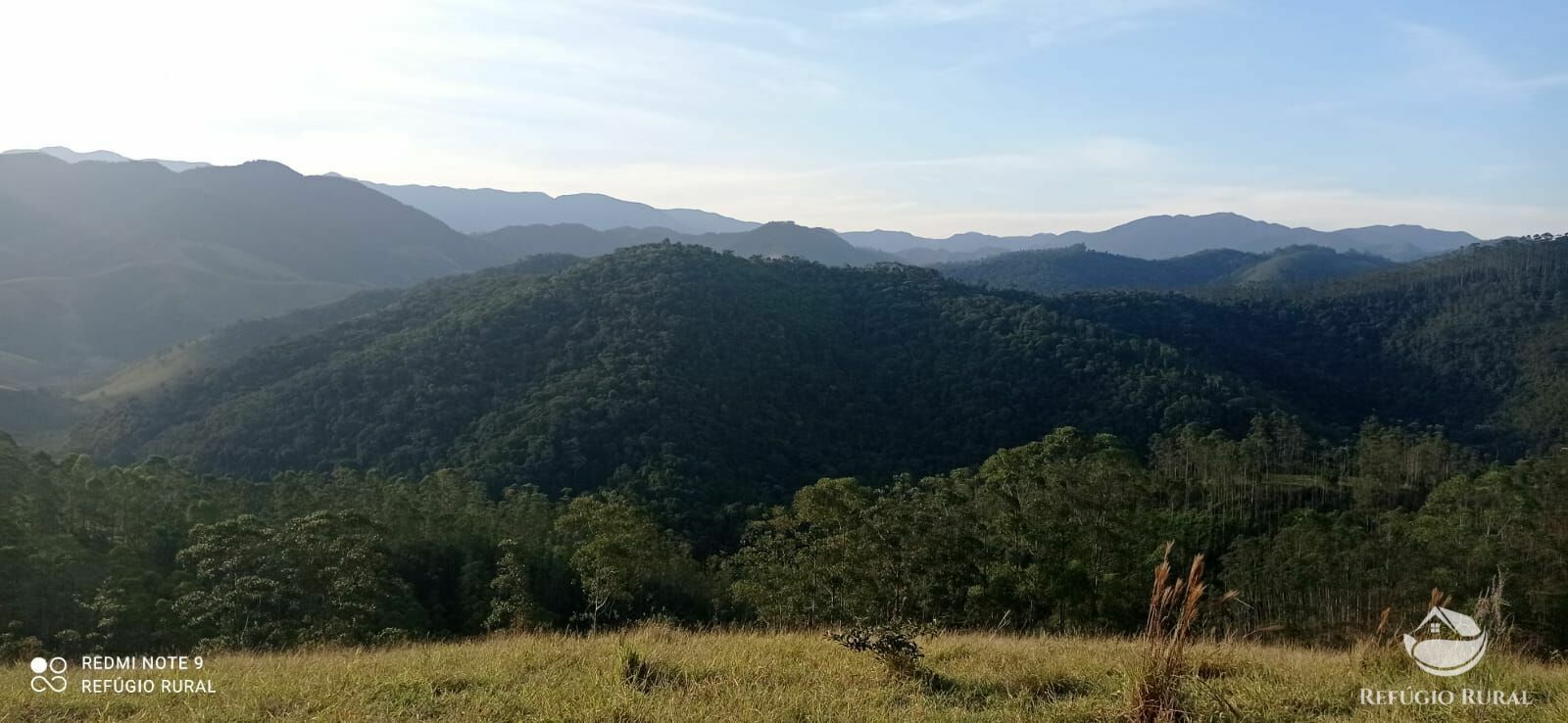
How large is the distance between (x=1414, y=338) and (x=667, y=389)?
3525 inches

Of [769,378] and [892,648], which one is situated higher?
[892,648]

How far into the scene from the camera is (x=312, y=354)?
68500 millimetres

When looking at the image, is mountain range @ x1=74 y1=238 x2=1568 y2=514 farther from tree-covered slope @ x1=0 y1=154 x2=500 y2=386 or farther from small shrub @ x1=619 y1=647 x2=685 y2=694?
tree-covered slope @ x1=0 y1=154 x2=500 y2=386

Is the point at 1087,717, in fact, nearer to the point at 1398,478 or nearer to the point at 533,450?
the point at 533,450

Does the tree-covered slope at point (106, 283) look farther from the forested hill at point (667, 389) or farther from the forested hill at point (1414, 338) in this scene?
the forested hill at point (1414, 338)

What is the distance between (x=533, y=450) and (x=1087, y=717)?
4927 cm

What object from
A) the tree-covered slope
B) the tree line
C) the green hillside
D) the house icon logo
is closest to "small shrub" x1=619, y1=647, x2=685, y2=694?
the house icon logo

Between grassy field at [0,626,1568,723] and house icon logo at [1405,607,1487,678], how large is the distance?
10cm

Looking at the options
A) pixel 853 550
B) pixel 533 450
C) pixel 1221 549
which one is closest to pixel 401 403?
pixel 533 450

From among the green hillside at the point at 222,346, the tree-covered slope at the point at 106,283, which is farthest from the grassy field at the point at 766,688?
the tree-covered slope at the point at 106,283

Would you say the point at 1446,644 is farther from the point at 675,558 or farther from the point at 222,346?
the point at 222,346

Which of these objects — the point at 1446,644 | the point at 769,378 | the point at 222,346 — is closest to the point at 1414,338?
the point at 769,378

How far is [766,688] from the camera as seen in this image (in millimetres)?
5586
